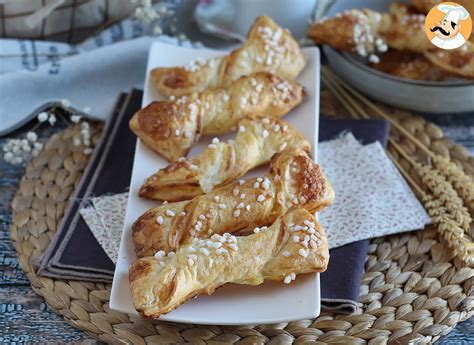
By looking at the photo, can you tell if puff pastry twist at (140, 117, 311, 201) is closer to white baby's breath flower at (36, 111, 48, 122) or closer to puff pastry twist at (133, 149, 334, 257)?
puff pastry twist at (133, 149, 334, 257)

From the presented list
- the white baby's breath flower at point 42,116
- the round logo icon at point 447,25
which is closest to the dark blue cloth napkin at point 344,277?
the round logo icon at point 447,25

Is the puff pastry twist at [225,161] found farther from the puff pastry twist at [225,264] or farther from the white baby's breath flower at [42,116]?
the white baby's breath flower at [42,116]

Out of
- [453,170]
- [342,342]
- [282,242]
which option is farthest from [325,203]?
[453,170]

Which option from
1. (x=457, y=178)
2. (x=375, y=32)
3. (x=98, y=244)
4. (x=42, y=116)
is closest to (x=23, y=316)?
(x=98, y=244)

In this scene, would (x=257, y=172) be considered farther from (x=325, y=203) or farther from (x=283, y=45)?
(x=283, y=45)

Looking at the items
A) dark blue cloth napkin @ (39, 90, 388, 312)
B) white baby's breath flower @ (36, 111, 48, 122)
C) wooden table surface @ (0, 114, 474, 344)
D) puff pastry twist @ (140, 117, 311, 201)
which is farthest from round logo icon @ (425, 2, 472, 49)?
white baby's breath flower @ (36, 111, 48, 122)

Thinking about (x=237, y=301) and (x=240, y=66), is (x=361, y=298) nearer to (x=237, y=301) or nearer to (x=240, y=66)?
(x=237, y=301)
